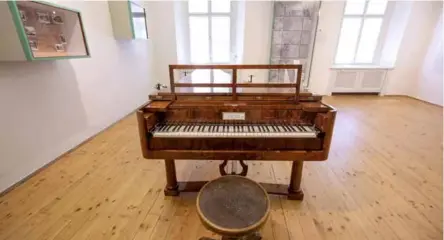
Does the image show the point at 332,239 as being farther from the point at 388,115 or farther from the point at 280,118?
the point at 388,115

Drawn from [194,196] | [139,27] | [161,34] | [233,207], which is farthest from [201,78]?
[161,34]

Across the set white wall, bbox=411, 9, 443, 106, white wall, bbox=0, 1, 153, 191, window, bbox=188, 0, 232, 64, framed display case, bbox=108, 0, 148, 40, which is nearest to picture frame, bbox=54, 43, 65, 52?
white wall, bbox=0, 1, 153, 191

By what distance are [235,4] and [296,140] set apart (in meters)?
5.25

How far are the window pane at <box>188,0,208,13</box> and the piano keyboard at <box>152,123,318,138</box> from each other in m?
5.10

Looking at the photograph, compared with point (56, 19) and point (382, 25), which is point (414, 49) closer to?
point (382, 25)

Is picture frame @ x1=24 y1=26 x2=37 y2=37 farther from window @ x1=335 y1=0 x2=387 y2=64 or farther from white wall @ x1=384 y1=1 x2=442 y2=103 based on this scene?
white wall @ x1=384 y1=1 x2=442 y2=103

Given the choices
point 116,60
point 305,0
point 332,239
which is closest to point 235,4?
point 305,0

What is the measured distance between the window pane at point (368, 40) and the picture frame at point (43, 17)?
668 cm

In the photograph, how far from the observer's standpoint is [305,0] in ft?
14.9

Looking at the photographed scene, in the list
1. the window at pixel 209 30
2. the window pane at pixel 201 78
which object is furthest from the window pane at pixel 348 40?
the window pane at pixel 201 78

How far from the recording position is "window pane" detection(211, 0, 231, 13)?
5.42 m

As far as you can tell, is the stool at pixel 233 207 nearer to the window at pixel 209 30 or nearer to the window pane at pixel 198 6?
the window at pixel 209 30

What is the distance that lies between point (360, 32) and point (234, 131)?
6.08m

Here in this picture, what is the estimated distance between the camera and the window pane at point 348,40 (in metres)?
5.37
